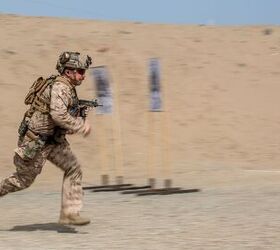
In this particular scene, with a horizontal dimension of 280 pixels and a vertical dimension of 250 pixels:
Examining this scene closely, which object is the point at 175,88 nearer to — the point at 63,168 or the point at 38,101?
the point at 63,168

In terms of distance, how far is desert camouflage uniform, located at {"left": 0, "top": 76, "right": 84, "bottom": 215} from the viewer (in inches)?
293

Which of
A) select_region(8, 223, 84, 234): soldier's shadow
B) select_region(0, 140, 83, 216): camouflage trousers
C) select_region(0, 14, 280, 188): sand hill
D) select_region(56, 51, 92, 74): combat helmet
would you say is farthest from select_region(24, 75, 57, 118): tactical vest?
select_region(0, 14, 280, 188): sand hill

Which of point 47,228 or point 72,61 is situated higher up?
point 72,61

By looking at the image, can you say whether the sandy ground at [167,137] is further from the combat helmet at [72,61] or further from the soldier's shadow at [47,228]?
the combat helmet at [72,61]

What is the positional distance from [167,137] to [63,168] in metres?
6.05

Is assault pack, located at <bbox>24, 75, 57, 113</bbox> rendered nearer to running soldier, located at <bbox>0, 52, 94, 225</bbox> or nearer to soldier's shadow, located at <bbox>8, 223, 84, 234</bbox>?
running soldier, located at <bbox>0, 52, 94, 225</bbox>

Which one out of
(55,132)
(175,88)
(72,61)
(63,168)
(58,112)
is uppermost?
(175,88)

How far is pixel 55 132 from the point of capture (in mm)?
7707

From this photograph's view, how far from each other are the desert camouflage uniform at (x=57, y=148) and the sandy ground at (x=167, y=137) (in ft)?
1.43

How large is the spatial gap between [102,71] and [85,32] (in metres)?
18.0

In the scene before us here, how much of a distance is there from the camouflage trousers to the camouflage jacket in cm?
22

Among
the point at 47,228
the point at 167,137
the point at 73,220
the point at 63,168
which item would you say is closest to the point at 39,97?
the point at 63,168

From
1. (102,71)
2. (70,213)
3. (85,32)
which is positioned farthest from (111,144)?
(70,213)

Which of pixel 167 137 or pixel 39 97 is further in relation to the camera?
pixel 167 137
